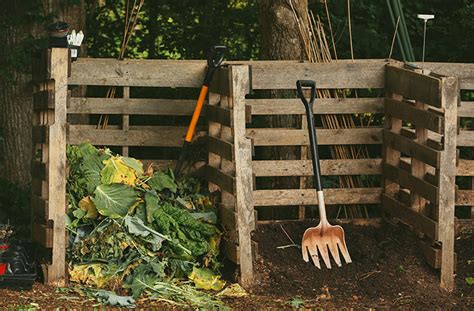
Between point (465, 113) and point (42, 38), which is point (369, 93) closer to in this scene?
point (465, 113)

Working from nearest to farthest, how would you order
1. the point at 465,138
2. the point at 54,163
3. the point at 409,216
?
the point at 54,163 → the point at 409,216 → the point at 465,138

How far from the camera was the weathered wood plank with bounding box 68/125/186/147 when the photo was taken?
980 centimetres

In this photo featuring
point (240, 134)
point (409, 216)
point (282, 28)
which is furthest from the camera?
point (282, 28)

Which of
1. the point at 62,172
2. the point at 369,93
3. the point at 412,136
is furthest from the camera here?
the point at 369,93

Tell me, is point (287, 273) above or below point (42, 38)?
below

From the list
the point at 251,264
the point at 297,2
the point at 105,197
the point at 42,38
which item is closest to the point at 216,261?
the point at 251,264

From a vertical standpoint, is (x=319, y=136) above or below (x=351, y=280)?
above

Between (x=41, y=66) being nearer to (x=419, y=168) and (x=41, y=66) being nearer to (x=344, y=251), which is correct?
(x=344, y=251)

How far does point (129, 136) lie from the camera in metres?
9.83

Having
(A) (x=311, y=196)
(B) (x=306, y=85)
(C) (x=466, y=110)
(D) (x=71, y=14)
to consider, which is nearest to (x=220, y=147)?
(B) (x=306, y=85)

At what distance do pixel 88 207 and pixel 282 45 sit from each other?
2254 millimetres

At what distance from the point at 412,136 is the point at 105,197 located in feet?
7.75

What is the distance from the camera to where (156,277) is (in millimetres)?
8938

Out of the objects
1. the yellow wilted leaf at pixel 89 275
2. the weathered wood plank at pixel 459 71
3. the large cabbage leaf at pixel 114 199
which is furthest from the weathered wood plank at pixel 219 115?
the weathered wood plank at pixel 459 71
